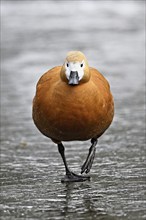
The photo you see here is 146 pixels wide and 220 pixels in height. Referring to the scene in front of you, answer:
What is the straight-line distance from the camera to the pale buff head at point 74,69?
16.8ft

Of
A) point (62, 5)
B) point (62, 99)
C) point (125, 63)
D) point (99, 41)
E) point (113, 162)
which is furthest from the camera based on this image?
point (62, 5)

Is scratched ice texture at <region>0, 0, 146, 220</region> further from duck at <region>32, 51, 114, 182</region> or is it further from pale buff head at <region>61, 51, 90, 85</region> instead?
pale buff head at <region>61, 51, 90, 85</region>

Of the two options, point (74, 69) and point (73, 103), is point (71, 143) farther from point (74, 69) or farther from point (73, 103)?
point (74, 69)

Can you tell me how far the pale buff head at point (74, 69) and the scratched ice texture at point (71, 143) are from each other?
0.84 meters

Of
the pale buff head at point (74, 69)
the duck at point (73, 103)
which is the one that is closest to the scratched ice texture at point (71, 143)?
the duck at point (73, 103)

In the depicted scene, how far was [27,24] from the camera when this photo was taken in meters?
14.2

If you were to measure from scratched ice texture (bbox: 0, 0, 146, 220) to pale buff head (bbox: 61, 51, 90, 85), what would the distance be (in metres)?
0.84

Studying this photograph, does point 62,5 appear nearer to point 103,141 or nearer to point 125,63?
point 125,63

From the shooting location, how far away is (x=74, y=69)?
201 inches

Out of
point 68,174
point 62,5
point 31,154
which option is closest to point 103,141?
point 31,154

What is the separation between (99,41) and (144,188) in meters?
7.07

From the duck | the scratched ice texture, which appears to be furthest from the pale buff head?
the scratched ice texture

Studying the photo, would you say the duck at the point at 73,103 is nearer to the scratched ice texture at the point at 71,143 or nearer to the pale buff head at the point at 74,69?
the pale buff head at the point at 74,69

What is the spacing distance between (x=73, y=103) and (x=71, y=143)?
1.92m
